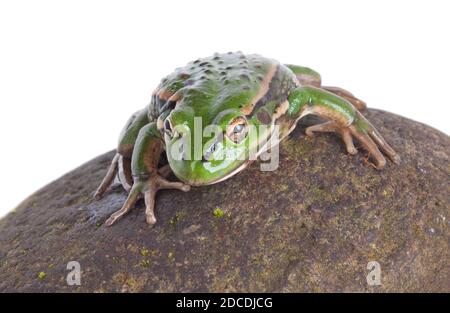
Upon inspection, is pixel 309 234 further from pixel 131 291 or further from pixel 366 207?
pixel 131 291

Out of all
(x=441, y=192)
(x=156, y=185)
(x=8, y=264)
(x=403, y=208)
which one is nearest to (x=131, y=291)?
(x=156, y=185)

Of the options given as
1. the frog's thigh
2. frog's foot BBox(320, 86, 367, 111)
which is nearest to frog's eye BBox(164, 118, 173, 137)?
the frog's thigh

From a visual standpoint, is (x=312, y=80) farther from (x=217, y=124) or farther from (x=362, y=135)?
(x=217, y=124)

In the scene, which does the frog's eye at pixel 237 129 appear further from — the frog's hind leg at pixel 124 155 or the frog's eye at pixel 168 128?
the frog's hind leg at pixel 124 155

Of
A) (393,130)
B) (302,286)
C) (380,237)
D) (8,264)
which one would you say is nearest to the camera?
(302,286)

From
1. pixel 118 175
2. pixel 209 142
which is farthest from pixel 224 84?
pixel 118 175
